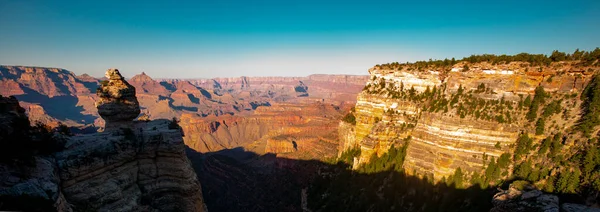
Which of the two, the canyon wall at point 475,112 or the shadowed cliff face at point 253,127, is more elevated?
the canyon wall at point 475,112

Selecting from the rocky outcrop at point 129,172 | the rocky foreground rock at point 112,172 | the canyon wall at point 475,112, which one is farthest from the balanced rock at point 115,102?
the canyon wall at point 475,112

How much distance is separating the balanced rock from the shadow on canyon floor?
2988 centimetres

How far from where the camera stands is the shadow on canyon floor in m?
26.8

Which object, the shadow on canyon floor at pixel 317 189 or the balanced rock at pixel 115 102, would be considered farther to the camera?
the shadow on canyon floor at pixel 317 189

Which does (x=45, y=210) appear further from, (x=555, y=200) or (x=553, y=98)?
(x=553, y=98)

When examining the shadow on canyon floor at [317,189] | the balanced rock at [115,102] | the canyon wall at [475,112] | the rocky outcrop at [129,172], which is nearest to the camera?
the rocky outcrop at [129,172]

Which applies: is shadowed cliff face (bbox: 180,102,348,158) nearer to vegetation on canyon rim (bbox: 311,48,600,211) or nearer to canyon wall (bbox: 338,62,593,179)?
vegetation on canyon rim (bbox: 311,48,600,211)

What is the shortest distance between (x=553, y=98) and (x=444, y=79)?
11014 millimetres

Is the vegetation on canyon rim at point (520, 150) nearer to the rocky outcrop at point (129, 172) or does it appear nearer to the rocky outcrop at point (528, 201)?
the rocky outcrop at point (528, 201)

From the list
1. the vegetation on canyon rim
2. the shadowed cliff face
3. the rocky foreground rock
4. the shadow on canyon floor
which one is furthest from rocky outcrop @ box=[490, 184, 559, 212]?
the shadowed cliff face

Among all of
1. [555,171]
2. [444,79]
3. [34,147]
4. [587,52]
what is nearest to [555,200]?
[555,171]

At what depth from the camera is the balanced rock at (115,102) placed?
24547mm

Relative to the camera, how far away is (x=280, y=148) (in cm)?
10275

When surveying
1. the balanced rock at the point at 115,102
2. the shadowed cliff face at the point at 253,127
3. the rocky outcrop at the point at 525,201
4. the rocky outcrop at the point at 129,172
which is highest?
the balanced rock at the point at 115,102
